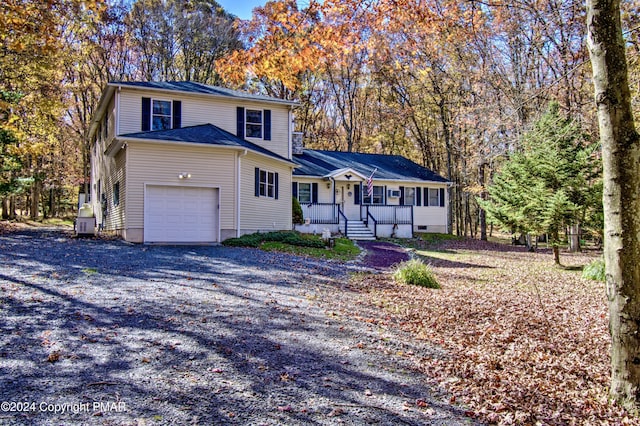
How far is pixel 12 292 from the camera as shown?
626 cm

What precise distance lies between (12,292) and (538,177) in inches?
526

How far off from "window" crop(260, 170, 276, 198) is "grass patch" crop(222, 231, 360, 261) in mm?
1978

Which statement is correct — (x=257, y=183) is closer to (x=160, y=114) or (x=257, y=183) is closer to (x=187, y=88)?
(x=160, y=114)

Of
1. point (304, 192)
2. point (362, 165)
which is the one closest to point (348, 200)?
point (304, 192)

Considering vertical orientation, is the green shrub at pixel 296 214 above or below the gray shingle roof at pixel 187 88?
below

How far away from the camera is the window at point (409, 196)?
24.7 metres

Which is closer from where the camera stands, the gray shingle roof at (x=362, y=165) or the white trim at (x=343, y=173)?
the white trim at (x=343, y=173)

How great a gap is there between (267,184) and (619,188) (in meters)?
13.9

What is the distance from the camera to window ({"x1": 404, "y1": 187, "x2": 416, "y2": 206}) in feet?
81.1

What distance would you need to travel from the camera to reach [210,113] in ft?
54.9

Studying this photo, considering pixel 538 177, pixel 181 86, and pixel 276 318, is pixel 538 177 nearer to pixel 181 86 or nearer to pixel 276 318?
pixel 276 318

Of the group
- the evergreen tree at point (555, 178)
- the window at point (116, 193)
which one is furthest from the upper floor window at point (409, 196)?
the window at point (116, 193)

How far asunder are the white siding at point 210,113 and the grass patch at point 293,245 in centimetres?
451
